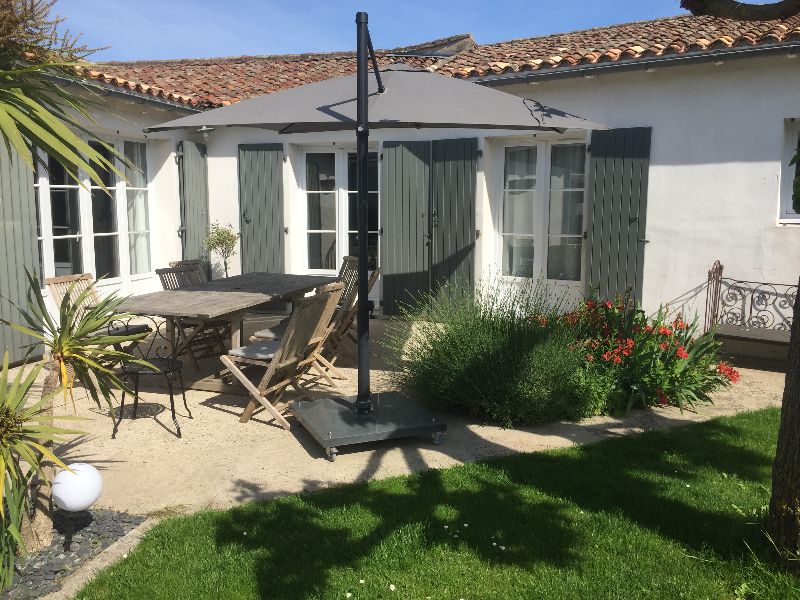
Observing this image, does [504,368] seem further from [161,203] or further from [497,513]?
[161,203]

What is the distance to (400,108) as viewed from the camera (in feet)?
14.6

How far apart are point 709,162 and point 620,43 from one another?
197 cm

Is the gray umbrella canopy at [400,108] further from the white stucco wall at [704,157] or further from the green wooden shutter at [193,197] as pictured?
the green wooden shutter at [193,197]

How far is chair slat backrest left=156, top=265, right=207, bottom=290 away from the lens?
21.8 ft

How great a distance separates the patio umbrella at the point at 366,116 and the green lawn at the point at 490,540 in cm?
57

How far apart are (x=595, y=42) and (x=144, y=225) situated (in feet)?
19.7

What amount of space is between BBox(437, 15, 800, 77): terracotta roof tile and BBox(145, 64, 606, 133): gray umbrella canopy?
215 cm

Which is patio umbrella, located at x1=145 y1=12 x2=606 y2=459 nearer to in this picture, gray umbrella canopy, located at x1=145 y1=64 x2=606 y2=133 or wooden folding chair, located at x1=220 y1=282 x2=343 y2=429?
gray umbrella canopy, located at x1=145 y1=64 x2=606 y2=133

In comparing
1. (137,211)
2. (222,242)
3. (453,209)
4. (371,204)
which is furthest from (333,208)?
(137,211)

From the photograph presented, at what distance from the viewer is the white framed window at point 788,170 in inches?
256

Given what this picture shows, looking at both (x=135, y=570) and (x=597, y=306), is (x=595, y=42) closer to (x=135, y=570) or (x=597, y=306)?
(x=597, y=306)

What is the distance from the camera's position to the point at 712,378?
5312 millimetres

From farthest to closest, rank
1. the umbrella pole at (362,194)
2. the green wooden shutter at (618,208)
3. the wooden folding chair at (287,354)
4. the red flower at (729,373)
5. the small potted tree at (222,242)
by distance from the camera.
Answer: the small potted tree at (222,242) < the green wooden shutter at (618,208) < the red flower at (729,373) < the wooden folding chair at (287,354) < the umbrella pole at (362,194)

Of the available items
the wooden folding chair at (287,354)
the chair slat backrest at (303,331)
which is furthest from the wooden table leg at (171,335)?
the chair slat backrest at (303,331)
